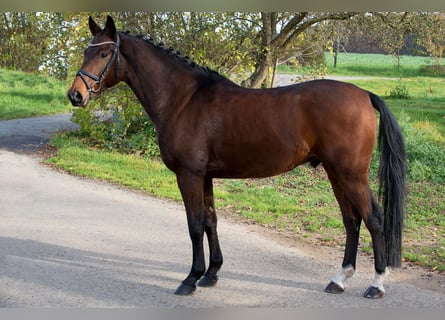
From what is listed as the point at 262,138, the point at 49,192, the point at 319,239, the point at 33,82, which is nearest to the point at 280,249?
the point at 319,239

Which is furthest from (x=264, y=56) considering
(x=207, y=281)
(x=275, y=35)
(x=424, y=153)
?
(x=207, y=281)

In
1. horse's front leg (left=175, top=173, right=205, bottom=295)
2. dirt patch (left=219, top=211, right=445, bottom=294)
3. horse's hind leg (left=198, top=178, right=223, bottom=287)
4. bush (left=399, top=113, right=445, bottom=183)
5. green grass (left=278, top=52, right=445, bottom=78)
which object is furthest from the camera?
green grass (left=278, top=52, right=445, bottom=78)

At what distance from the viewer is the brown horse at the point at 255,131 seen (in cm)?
498

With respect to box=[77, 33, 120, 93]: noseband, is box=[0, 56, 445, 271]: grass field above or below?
below

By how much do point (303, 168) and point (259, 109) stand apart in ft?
19.9

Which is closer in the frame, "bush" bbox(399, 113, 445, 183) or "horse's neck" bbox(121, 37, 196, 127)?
"horse's neck" bbox(121, 37, 196, 127)

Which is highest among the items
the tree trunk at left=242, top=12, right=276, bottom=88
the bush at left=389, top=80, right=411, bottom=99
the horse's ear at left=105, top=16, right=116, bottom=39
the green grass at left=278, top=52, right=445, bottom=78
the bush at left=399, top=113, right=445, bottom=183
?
the horse's ear at left=105, top=16, right=116, bottom=39

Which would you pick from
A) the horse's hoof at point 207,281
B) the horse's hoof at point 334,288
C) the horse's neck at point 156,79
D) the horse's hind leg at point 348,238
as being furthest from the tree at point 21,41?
the horse's hoof at point 334,288

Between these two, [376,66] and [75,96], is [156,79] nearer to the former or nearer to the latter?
[75,96]

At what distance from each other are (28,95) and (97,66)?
16164 millimetres

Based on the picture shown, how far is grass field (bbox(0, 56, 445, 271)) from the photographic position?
7.32 metres

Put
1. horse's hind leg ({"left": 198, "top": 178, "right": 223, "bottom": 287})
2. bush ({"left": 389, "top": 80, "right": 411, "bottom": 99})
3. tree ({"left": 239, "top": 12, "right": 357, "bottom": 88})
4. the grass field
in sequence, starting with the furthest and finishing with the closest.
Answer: bush ({"left": 389, "top": 80, "right": 411, "bottom": 99}) → tree ({"left": 239, "top": 12, "right": 357, "bottom": 88}) → the grass field → horse's hind leg ({"left": 198, "top": 178, "right": 223, "bottom": 287})

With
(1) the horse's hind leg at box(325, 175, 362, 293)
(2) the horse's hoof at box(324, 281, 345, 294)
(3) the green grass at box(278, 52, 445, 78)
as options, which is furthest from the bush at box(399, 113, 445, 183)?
(3) the green grass at box(278, 52, 445, 78)

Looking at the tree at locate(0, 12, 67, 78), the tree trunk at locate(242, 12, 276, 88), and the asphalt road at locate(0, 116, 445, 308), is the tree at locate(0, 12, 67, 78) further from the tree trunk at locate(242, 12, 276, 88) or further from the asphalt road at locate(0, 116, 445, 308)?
the asphalt road at locate(0, 116, 445, 308)
